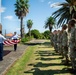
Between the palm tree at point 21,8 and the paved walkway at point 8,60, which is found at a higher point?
the palm tree at point 21,8

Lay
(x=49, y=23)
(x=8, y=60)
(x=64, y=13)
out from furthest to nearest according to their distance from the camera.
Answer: (x=49, y=23) → (x=64, y=13) → (x=8, y=60)

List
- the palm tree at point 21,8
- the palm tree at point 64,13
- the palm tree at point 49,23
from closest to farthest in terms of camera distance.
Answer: the palm tree at point 64,13
the palm tree at point 21,8
the palm tree at point 49,23

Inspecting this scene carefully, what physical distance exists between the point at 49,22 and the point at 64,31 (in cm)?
10962

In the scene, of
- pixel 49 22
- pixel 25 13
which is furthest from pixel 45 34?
pixel 25 13

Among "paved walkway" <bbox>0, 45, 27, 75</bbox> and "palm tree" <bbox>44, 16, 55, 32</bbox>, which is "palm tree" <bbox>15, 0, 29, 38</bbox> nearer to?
"palm tree" <bbox>44, 16, 55, 32</bbox>

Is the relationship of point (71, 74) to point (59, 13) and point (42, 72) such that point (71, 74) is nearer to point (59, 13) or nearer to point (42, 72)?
point (42, 72)

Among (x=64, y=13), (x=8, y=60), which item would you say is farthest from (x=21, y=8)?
(x=8, y=60)

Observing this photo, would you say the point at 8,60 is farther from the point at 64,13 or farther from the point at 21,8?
the point at 21,8

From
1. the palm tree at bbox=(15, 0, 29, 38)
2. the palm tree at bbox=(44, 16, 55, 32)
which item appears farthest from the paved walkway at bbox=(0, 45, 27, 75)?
the palm tree at bbox=(44, 16, 55, 32)

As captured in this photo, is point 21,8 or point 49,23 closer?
point 21,8

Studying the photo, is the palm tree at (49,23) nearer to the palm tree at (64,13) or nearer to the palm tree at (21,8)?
the palm tree at (21,8)

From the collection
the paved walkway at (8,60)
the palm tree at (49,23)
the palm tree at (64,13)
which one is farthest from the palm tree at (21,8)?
the paved walkway at (8,60)

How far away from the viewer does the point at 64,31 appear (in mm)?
13367

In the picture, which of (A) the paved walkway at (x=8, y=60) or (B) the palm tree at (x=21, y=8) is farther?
(B) the palm tree at (x=21, y=8)
